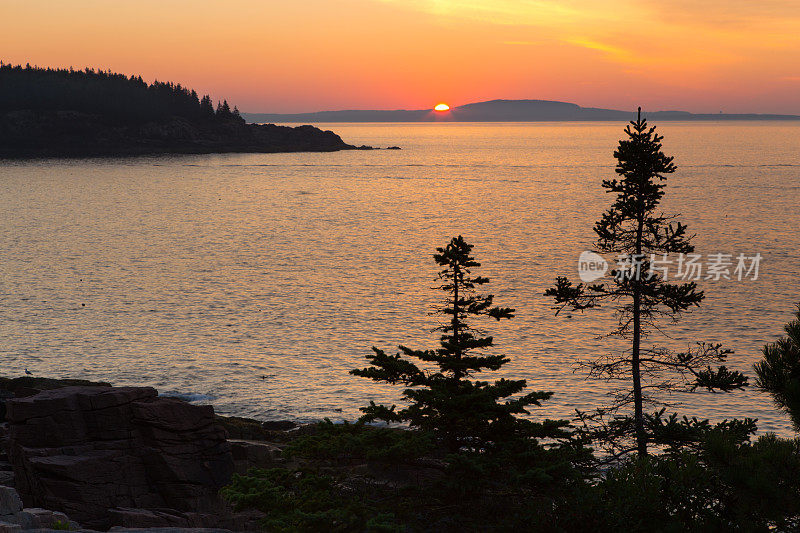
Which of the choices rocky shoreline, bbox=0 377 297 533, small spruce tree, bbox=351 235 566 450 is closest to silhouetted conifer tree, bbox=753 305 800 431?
small spruce tree, bbox=351 235 566 450

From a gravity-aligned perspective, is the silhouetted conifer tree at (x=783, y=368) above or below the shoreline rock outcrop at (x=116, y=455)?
above

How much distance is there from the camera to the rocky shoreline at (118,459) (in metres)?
21.6

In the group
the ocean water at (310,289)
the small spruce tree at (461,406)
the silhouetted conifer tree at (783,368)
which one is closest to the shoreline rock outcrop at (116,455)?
the small spruce tree at (461,406)

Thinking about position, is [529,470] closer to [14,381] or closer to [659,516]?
[659,516]

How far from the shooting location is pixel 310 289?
6300 centimetres

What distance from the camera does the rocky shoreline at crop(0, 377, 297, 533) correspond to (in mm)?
21609

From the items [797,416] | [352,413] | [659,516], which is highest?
[797,416]

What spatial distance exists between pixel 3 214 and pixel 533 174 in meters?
130

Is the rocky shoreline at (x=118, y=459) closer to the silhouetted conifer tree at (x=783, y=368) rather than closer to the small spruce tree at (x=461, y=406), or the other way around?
the small spruce tree at (x=461, y=406)

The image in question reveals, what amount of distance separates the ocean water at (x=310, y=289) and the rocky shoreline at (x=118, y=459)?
10.4 metres

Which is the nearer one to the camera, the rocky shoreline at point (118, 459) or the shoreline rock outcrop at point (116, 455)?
the rocky shoreline at point (118, 459)

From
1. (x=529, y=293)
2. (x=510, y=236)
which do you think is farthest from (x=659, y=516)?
(x=510, y=236)

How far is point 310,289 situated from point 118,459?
4020 cm

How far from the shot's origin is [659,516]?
47.0ft
